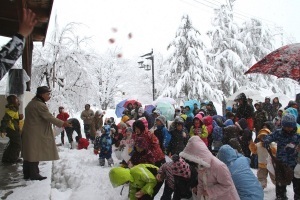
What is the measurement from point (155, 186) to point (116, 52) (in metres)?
40.3

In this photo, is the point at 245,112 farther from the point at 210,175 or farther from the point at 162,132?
the point at 210,175

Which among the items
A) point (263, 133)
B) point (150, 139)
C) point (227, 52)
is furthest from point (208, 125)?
point (227, 52)

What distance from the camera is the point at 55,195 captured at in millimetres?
5867

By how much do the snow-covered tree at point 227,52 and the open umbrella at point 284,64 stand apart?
886 inches

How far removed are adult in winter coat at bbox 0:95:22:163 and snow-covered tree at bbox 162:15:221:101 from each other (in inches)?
701

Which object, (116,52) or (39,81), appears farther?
(116,52)

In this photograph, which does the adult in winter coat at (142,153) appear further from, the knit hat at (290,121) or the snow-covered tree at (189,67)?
the snow-covered tree at (189,67)

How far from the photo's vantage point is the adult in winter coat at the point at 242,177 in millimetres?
4078

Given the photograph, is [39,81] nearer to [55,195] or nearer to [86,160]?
[86,160]

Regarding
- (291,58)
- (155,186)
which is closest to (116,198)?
(155,186)

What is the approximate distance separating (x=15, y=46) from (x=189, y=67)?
73.2 feet

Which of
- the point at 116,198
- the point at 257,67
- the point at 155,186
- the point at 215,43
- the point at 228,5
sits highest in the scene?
the point at 228,5

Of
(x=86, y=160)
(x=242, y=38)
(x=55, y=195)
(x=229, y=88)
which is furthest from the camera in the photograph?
(x=242, y=38)

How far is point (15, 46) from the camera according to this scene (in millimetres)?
2566
